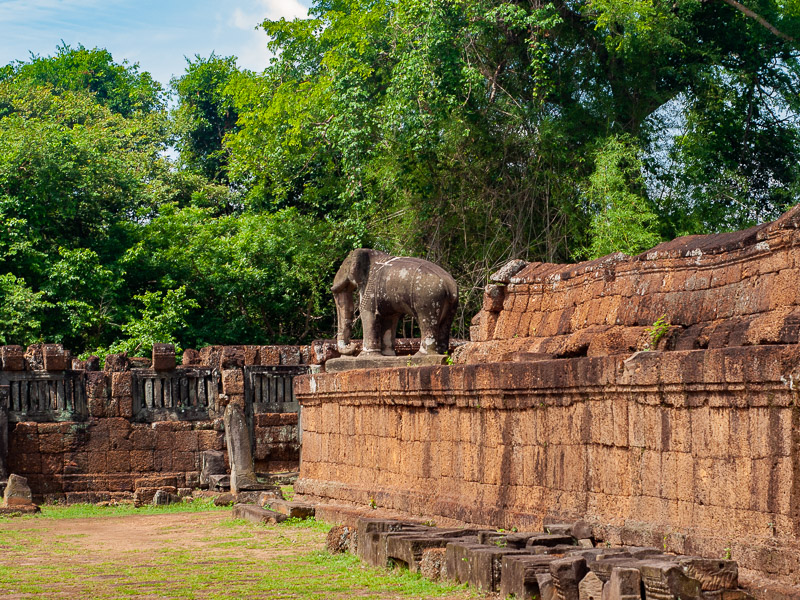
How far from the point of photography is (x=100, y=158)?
968 inches

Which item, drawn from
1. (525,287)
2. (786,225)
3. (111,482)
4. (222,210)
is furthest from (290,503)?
(222,210)

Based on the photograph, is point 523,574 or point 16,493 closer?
point 523,574

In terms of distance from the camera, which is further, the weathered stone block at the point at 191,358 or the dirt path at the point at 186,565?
the weathered stone block at the point at 191,358

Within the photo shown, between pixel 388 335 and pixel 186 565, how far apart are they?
182 inches

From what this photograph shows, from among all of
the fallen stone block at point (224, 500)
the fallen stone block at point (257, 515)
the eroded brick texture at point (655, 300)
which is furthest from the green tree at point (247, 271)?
the eroded brick texture at point (655, 300)

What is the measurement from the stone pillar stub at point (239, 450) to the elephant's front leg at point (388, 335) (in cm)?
379

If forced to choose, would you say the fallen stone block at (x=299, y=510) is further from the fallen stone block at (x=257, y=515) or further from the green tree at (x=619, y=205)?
the green tree at (x=619, y=205)

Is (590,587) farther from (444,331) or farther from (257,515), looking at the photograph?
(257,515)

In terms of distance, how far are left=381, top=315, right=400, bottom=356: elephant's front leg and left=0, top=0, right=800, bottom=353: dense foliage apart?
6.85 m

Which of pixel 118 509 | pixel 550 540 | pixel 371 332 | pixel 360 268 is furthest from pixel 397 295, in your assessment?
pixel 118 509

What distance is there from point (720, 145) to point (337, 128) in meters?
7.16

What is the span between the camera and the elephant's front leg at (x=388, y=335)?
12.8 meters

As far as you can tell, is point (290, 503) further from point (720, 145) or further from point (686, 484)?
point (720, 145)

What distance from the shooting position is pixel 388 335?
1286cm
